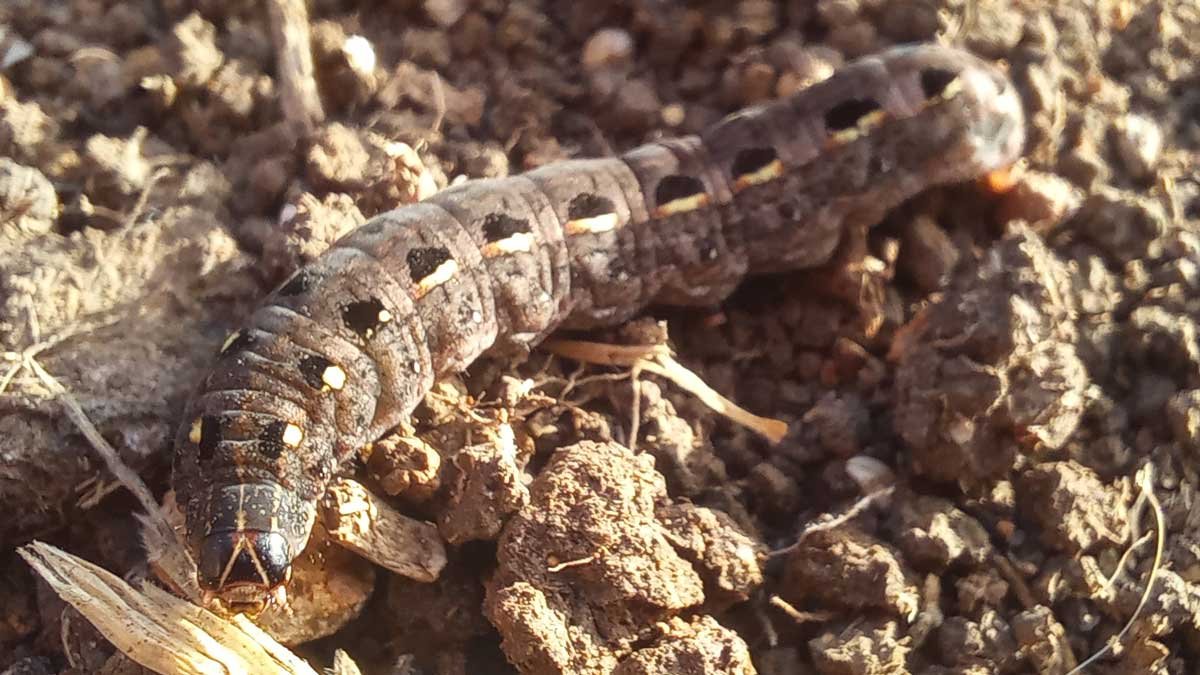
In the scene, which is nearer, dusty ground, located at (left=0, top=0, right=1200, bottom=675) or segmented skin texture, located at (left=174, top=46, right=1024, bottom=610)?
segmented skin texture, located at (left=174, top=46, right=1024, bottom=610)

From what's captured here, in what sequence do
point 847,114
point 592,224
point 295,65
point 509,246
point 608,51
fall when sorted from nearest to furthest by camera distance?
point 509,246
point 592,224
point 847,114
point 295,65
point 608,51

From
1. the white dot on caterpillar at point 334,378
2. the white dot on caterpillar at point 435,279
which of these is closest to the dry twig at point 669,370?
the white dot on caterpillar at point 435,279

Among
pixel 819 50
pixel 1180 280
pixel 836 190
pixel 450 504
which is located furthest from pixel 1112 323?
pixel 450 504

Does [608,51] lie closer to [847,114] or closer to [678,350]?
[847,114]

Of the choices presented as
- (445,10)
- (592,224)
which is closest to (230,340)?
(592,224)

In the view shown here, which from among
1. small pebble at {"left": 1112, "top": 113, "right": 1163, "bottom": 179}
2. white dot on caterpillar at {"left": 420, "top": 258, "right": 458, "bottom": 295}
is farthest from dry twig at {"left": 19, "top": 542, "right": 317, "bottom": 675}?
small pebble at {"left": 1112, "top": 113, "right": 1163, "bottom": 179}

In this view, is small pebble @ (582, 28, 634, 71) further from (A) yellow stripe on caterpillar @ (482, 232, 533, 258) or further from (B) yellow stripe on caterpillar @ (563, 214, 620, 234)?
(A) yellow stripe on caterpillar @ (482, 232, 533, 258)
